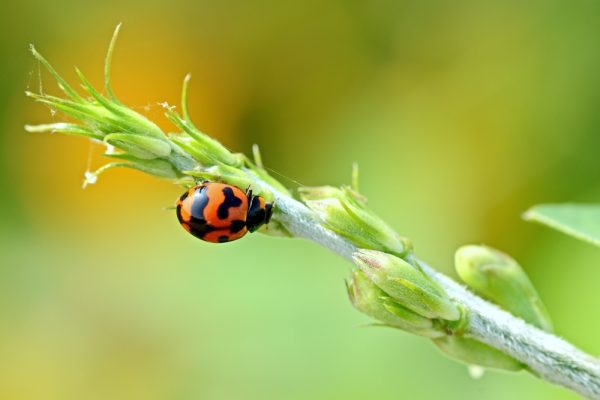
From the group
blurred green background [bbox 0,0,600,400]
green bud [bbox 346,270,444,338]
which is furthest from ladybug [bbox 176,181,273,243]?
blurred green background [bbox 0,0,600,400]

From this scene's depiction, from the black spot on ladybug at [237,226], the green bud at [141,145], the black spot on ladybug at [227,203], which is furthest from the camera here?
the black spot on ladybug at [237,226]

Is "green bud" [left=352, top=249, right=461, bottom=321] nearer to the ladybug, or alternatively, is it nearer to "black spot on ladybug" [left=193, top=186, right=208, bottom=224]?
the ladybug

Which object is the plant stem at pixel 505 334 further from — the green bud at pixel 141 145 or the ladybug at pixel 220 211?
the green bud at pixel 141 145

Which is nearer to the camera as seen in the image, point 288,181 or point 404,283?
point 404,283

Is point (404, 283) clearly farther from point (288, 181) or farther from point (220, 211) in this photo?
point (288, 181)

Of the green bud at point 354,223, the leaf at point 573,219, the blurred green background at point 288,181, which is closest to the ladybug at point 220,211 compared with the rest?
the green bud at point 354,223

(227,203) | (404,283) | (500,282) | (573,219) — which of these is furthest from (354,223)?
(573,219)
